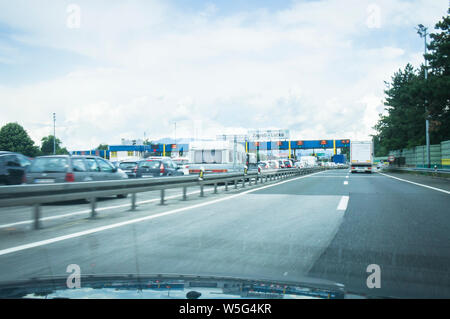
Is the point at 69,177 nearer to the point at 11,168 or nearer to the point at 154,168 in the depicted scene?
the point at 11,168

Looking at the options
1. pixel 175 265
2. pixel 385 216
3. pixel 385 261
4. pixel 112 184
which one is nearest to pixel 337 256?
pixel 385 261

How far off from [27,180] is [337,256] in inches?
371

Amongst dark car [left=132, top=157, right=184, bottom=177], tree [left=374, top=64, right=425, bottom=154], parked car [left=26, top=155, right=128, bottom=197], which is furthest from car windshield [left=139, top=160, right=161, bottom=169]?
tree [left=374, top=64, right=425, bottom=154]

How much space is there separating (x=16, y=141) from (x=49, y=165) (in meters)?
7.36

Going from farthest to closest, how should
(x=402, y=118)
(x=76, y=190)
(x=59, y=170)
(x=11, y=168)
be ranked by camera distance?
(x=402, y=118), (x=11, y=168), (x=59, y=170), (x=76, y=190)

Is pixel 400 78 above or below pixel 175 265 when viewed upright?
above

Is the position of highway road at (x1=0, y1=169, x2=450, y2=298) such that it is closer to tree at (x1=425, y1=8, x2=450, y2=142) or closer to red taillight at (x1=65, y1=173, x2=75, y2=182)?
red taillight at (x1=65, y1=173, x2=75, y2=182)

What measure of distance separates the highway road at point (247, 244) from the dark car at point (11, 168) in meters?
3.31

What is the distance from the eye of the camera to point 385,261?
17.0 ft

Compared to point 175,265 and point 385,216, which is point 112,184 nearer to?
point 175,265

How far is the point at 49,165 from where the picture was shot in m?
→ 11.8

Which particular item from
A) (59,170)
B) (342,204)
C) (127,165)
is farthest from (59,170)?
(127,165)
